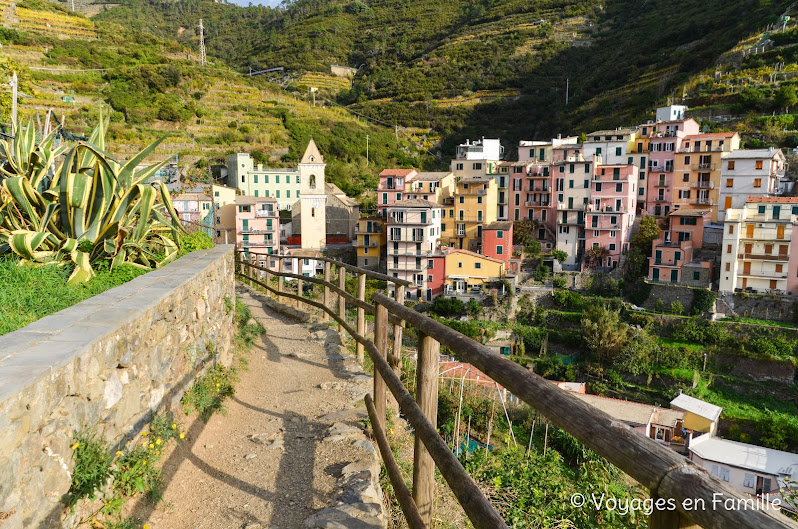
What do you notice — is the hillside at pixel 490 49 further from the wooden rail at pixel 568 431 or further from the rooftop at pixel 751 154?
the wooden rail at pixel 568 431

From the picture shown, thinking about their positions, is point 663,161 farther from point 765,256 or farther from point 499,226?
point 499,226

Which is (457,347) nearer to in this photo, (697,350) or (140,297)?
(140,297)

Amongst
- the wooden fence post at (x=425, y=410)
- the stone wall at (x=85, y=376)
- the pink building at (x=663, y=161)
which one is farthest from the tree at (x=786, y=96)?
the wooden fence post at (x=425, y=410)

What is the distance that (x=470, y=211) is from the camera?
1738 inches

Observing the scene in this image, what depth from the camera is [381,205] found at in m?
44.6

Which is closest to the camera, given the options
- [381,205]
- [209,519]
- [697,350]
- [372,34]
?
[209,519]

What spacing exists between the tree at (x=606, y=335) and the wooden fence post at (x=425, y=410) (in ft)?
99.8

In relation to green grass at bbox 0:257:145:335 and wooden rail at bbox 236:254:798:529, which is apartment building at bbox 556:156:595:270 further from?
wooden rail at bbox 236:254:798:529

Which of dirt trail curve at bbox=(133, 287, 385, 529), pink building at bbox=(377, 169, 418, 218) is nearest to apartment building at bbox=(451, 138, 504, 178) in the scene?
pink building at bbox=(377, 169, 418, 218)

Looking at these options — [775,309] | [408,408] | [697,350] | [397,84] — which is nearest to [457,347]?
[408,408]

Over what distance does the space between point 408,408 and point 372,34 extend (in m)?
118

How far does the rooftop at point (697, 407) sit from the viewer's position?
2459cm

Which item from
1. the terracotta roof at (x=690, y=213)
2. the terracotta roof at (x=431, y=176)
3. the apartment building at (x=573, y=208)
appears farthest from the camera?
the terracotta roof at (x=431, y=176)

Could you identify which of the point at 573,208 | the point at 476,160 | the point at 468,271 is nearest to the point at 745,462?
the point at 468,271
